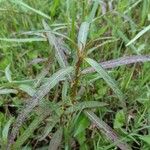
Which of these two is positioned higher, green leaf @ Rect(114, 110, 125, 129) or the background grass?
the background grass

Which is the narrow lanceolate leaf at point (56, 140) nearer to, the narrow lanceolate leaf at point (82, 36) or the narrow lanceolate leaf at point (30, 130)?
the narrow lanceolate leaf at point (30, 130)

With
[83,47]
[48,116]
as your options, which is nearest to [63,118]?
[48,116]

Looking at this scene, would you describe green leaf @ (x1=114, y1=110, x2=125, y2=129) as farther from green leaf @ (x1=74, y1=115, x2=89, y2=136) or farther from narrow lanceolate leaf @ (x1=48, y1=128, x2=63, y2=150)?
narrow lanceolate leaf @ (x1=48, y1=128, x2=63, y2=150)

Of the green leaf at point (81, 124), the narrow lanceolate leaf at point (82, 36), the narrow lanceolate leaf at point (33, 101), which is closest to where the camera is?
the narrow lanceolate leaf at point (33, 101)

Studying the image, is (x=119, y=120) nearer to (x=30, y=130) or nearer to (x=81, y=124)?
(x=81, y=124)

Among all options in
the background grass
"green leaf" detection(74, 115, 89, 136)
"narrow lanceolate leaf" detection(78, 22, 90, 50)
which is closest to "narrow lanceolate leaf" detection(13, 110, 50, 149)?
the background grass

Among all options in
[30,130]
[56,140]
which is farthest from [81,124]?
[30,130]

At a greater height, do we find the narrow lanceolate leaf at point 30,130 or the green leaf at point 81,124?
the narrow lanceolate leaf at point 30,130

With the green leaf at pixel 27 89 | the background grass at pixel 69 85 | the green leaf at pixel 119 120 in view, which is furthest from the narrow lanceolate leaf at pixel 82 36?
the green leaf at pixel 119 120
